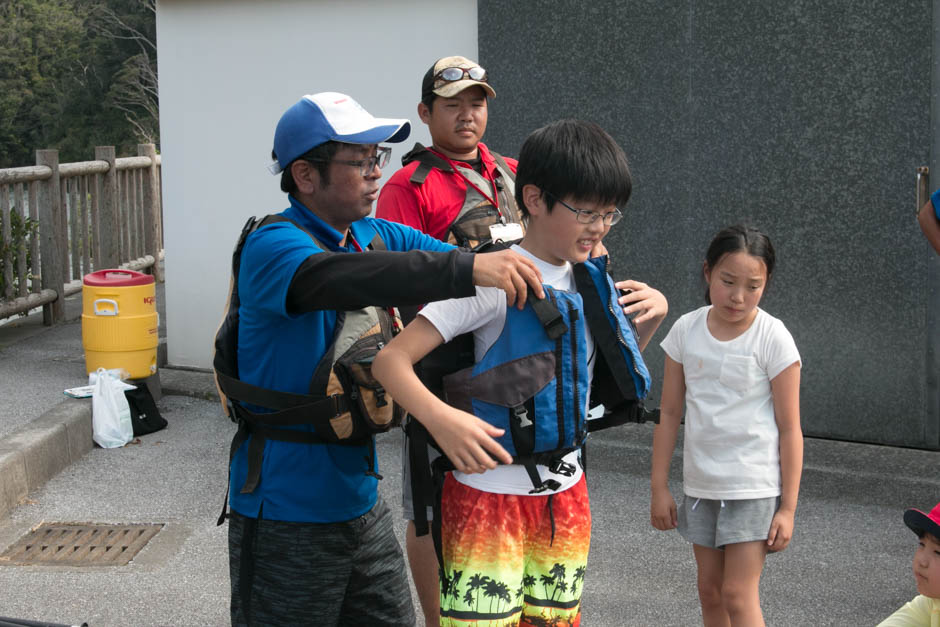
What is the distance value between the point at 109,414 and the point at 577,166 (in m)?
4.79

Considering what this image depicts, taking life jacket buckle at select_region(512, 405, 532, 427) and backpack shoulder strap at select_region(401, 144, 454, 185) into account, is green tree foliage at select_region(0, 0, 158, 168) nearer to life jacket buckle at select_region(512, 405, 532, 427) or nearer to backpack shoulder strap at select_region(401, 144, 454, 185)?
backpack shoulder strap at select_region(401, 144, 454, 185)

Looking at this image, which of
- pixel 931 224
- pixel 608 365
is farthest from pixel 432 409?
pixel 931 224

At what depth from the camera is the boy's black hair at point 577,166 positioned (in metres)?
2.49

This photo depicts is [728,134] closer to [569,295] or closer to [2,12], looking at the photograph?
[569,295]

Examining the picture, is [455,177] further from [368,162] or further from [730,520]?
[730,520]

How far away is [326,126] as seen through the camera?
8.67ft

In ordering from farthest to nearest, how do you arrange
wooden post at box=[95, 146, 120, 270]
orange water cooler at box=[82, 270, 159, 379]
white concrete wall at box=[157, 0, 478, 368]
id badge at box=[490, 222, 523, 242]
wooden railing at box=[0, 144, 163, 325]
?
wooden post at box=[95, 146, 120, 270], wooden railing at box=[0, 144, 163, 325], white concrete wall at box=[157, 0, 478, 368], orange water cooler at box=[82, 270, 159, 379], id badge at box=[490, 222, 523, 242]

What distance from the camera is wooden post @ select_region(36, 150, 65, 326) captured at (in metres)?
9.49

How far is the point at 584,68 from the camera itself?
6.57 metres

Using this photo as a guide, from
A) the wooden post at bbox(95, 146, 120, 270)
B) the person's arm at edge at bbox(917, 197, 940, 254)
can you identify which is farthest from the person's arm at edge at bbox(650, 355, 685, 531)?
the wooden post at bbox(95, 146, 120, 270)

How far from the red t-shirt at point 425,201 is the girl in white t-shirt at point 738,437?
101 cm

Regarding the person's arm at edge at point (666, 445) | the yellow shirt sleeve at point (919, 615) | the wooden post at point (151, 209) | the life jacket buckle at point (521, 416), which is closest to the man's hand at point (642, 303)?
the life jacket buckle at point (521, 416)

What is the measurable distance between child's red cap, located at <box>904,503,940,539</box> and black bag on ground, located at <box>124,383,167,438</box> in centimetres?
501

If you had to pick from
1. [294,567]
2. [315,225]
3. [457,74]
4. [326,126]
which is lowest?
[294,567]
